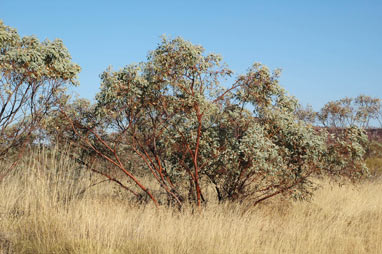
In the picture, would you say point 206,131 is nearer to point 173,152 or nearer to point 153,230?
point 173,152

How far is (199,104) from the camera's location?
765 centimetres

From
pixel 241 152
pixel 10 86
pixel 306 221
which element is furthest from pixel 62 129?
pixel 306 221

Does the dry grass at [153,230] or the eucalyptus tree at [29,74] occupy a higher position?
the eucalyptus tree at [29,74]

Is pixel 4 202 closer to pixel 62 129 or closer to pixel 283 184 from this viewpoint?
pixel 62 129

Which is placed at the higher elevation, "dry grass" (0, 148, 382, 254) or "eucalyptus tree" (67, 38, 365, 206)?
"eucalyptus tree" (67, 38, 365, 206)

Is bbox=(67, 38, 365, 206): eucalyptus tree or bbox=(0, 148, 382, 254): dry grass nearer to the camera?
bbox=(0, 148, 382, 254): dry grass

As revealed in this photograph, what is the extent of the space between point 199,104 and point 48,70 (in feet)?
9.47

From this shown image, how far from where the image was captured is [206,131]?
8.50 meters

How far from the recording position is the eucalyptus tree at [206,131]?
7.80m

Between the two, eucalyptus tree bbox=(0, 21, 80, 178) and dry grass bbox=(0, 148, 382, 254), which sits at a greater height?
eucalyptus tree bbox=(0, 21, 80, 178)

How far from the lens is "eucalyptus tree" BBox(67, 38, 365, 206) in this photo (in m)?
7.80

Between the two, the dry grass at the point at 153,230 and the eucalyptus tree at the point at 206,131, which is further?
the eucalyptus tree at the point at 206,131

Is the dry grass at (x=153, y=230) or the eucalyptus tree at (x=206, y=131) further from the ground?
the eucalyptus tree at (x=206, y=131)

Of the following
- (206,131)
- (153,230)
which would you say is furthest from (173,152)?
(153,230)
